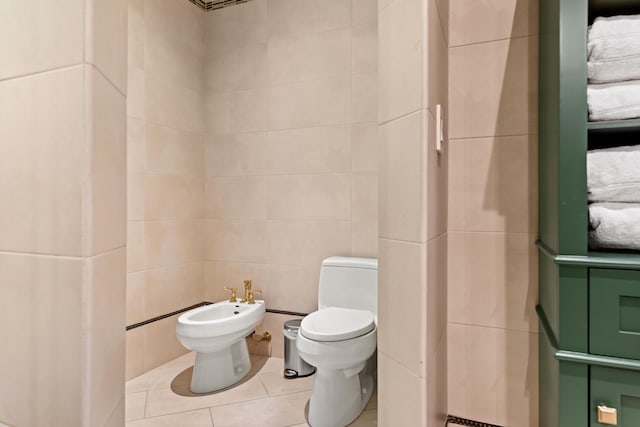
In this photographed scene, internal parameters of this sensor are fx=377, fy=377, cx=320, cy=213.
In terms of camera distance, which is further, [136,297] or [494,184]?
[136,297]

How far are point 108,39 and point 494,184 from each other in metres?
1.23

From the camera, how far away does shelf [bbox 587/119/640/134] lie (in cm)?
96

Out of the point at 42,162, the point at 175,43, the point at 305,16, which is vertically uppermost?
the point at 305,16

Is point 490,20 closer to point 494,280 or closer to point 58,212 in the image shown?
point 494,280

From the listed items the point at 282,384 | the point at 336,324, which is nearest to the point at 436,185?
the point at 336,324

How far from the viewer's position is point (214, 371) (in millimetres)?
2201

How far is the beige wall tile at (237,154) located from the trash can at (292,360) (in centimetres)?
109

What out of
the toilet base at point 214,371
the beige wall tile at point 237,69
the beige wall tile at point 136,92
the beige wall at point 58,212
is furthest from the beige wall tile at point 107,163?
the beige wall tile at point 237,69

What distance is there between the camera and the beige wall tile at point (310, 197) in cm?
241

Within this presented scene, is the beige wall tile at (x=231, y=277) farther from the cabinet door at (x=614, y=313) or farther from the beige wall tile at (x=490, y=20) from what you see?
the cabinet door at (x=614, y=313)

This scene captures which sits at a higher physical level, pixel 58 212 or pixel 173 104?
pixel 173 104

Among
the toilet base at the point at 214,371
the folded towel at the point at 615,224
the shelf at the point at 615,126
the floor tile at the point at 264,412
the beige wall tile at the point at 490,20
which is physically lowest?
the floor tile at the point at 264,412

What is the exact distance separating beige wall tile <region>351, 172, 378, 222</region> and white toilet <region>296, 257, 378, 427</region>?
29 centimetres

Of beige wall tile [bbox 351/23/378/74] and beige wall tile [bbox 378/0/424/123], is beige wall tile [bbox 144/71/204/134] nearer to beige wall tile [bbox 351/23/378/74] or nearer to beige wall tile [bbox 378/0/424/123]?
beige wall tile [bbox 351/23/378/74]
